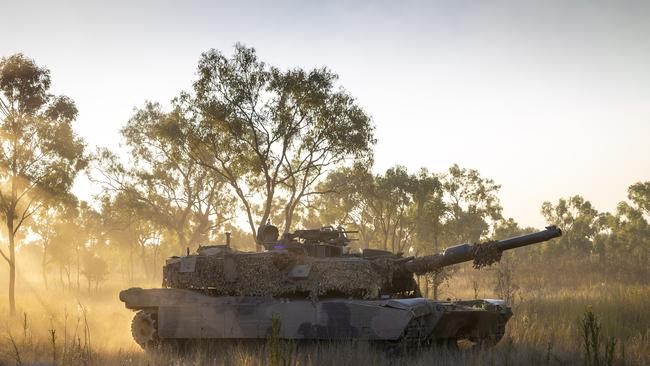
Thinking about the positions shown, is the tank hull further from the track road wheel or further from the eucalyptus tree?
the eucalyptus tree

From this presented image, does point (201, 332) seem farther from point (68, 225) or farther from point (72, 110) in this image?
point (68, 225)

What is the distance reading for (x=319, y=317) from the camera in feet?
43.0

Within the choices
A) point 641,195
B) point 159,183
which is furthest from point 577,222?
point 159,183

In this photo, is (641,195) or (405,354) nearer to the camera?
(405,354)

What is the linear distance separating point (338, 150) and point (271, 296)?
1467 centimetres

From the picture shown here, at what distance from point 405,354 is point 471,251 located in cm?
257

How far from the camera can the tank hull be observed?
1216 centimetres

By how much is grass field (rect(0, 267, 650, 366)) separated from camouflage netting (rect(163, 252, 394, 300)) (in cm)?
123

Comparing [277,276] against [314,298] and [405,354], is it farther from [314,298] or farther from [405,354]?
[405,354]

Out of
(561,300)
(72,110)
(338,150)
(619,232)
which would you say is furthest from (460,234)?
(72,110)

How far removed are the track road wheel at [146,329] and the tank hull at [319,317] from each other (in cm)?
8

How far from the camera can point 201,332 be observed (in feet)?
47.5

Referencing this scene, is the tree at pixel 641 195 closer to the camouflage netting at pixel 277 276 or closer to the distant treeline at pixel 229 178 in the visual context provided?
the distant treeline at pixel 229 178

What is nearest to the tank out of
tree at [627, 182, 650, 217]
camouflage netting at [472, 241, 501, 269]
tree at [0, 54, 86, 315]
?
camouflage netting at [472, 241, 501, 269]
